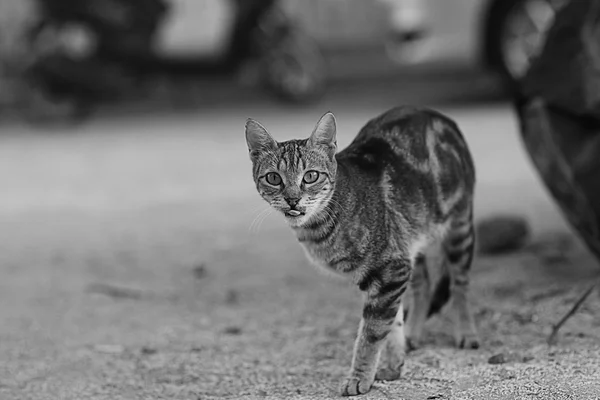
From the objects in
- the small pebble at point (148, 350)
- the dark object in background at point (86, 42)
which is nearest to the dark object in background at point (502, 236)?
the small pebble at point (148, 350)

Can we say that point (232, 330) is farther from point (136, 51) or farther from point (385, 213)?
point (136, 51)

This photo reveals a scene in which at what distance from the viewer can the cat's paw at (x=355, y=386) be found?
3.97 metres

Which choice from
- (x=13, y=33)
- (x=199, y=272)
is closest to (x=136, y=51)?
(x=13, y=33)

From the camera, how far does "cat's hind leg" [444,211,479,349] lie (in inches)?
177

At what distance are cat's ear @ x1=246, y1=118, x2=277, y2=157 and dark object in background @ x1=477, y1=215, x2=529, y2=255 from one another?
253cm

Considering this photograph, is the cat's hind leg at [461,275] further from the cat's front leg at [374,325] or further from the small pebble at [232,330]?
the small pebble at [232,330]

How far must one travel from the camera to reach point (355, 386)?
13.1 feet

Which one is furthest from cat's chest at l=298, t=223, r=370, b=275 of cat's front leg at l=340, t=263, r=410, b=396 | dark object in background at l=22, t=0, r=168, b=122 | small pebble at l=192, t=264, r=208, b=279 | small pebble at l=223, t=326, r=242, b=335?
dark object in background at l=22, t=0, r=168, b=122

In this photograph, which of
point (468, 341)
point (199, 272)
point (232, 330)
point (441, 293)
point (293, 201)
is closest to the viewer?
point (293, 201)

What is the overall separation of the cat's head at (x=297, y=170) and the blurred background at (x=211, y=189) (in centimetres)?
75

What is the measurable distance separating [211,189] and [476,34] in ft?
16.4

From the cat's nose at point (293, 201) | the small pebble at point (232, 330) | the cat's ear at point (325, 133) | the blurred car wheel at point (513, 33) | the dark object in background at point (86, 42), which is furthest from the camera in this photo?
the dark object in background at point (86, 42)

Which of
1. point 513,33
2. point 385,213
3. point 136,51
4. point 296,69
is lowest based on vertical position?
point 385,213

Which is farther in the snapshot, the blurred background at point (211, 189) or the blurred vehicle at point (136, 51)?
the blurred vehicle at point (136, 51)
